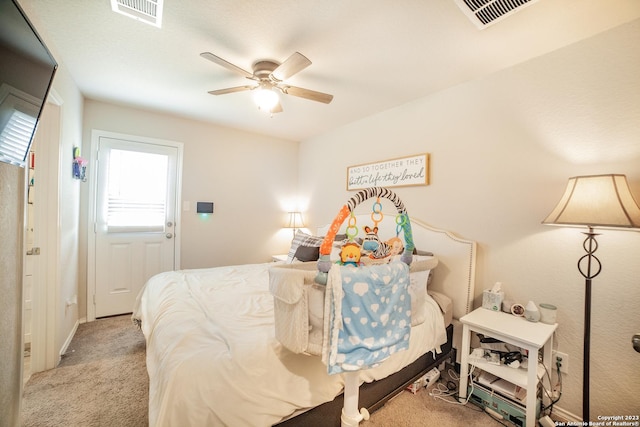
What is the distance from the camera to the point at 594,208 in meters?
1.35

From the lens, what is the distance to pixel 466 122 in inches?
86.7

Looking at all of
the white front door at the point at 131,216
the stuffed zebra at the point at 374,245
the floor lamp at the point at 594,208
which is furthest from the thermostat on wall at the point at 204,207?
the floor lamp at the point at 594,208

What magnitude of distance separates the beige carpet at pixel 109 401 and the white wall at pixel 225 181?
1418mm

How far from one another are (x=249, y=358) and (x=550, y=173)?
2199 millimetres

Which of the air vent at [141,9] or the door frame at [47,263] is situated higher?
the air vent at [141,9]

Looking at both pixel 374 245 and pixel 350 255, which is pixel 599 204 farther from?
pixel 350 255

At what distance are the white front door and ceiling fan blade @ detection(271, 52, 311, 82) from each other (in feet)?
7.09

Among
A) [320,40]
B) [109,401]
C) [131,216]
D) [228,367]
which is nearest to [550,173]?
[320,40]

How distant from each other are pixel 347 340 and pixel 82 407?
1865 mm

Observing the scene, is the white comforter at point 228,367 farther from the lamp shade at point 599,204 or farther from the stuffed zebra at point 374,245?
the lamp shade at point 599,204

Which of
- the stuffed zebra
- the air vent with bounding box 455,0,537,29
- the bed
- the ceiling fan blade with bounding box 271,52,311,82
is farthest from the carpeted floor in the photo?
the air vent with bounding box 455,0,537,29

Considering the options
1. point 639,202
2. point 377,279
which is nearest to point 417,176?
point 639,202

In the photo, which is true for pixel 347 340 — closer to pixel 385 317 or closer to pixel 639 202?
pixel 385 317

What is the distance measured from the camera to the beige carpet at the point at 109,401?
5.12 feet
